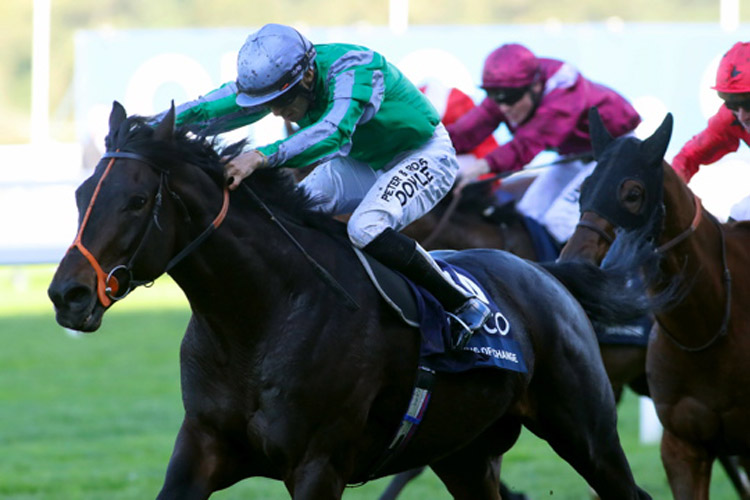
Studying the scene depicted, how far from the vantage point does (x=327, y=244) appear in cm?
401

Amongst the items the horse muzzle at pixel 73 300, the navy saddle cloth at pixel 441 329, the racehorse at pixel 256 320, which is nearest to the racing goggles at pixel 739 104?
the navy saddle cloth at pixel 441 329

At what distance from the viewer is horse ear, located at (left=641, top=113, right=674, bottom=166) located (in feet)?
15.6

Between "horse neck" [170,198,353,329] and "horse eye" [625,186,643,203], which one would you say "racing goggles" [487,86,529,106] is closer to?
"horse eye" [625,186,643,203]

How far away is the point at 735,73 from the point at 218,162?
2091 mm

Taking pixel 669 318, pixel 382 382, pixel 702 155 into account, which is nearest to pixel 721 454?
pixel 669 318

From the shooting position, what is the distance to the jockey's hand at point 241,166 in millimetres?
3770

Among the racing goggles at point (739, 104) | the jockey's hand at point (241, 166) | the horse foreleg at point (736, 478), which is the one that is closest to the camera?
the jockey's hand at point (241, 166)

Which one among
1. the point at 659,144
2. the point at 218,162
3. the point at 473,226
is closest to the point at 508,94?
the point at 473,226

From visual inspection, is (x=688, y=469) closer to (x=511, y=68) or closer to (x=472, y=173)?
(x=472, y=173)

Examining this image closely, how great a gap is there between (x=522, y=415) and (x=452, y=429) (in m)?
0.39

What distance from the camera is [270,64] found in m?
3.91

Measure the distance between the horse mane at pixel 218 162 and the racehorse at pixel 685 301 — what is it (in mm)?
1179

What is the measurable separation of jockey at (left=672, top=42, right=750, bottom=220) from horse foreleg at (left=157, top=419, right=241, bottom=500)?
2180 millimetres

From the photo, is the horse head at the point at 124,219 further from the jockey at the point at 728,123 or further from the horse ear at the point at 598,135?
the jockey at the point at 728,123
